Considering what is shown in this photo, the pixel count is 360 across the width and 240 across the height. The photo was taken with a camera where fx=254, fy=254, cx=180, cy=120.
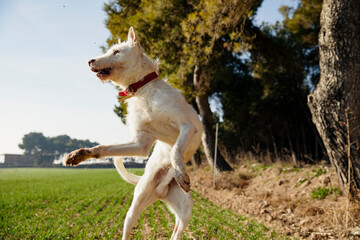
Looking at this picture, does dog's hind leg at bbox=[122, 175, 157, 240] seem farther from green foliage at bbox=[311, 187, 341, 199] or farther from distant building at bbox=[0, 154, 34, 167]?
distant building at bbox=[0, 154, 34, 167]

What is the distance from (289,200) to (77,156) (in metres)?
7.33

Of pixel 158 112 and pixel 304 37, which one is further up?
pixel 304 37

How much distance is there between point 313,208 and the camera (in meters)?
6.54

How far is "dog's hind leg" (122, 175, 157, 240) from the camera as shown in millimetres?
2914

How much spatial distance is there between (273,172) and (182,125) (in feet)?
32.1

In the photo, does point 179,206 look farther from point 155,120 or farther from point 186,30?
point 186,30

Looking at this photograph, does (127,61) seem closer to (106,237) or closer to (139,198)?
(139,198)

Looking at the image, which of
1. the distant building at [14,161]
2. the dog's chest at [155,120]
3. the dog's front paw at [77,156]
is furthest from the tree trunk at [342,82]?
the distant building at [14,161]

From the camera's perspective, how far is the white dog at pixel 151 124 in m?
2.56

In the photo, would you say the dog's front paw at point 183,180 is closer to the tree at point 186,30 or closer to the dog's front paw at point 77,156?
the dog's front paw at point 77,156

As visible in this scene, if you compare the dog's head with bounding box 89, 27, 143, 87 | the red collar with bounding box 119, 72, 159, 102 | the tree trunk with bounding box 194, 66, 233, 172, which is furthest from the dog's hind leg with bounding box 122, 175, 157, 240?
the tree trunk with bounding box 194, 66, 233, 172

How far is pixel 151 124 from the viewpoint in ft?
8.95

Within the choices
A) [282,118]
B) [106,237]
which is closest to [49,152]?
[282,118]

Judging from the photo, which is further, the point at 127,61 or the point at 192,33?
the point at 192,33
